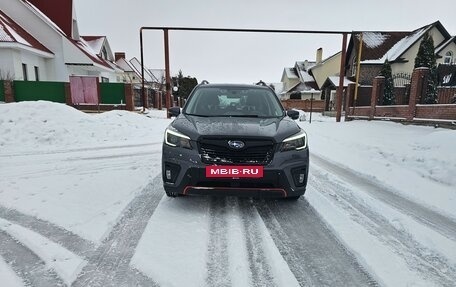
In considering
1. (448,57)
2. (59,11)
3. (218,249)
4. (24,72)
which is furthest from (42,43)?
(448,57)

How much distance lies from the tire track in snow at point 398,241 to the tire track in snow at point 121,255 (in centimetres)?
214

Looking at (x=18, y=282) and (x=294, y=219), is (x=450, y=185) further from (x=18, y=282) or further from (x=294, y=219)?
(x=18, y=282)

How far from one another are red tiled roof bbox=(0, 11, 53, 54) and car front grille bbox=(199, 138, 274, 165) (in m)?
19.2

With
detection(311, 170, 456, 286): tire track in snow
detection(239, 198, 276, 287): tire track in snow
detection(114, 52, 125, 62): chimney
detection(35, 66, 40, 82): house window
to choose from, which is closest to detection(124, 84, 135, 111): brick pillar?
detection(35, 66, 40, 82): house window

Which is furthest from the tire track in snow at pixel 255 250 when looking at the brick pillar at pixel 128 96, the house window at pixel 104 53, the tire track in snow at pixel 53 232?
the house window at pixel 104 53

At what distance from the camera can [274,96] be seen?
198 inches

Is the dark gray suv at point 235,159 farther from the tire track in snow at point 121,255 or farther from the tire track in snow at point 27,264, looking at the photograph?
the tire track in snow at point 27,264

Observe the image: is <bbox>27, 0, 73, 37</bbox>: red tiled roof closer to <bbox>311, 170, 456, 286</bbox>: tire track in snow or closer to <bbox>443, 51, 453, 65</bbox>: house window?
<bbox>311, 170, 456, 286</bbox>: tire track in snow

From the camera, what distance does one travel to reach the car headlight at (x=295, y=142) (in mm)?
3407

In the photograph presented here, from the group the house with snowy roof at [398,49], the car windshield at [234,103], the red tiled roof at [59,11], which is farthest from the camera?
the house with snowy roof at [398,49]

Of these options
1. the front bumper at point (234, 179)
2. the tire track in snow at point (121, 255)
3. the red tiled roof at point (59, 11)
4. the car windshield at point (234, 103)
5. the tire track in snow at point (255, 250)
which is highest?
the red tiled roof at point (59, 11)

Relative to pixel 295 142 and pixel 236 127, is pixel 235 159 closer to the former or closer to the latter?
pixel 236 127

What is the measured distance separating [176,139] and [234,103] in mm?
1506

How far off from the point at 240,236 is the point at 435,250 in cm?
179
